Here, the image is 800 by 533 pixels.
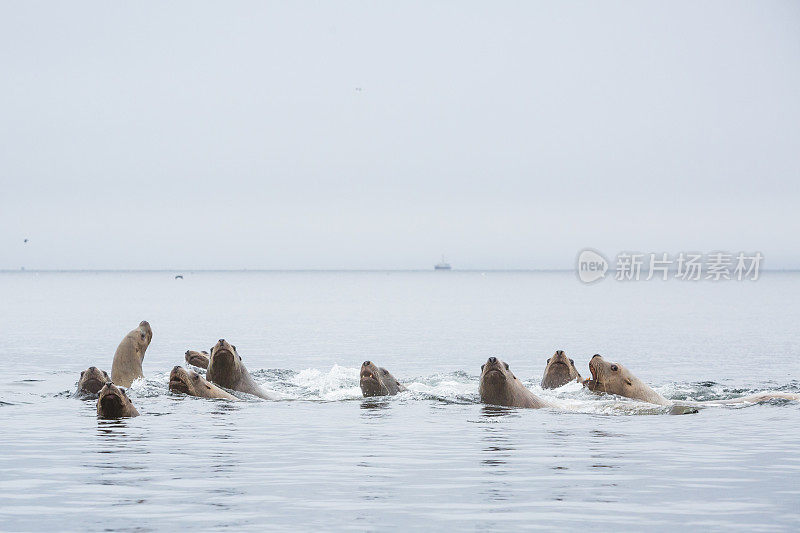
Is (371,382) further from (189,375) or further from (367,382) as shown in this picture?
(189,375)

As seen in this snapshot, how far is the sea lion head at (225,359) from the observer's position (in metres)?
24.0

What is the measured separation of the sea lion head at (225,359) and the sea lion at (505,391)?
208 inches

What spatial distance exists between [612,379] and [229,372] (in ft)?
25.4

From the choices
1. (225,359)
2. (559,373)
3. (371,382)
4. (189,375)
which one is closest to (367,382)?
(371,382)

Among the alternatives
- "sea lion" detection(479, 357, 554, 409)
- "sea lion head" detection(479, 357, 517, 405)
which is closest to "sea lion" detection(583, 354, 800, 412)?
"sea lion" detection(479, 357, 554, 409)

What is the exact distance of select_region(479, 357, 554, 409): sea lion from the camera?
858 inches

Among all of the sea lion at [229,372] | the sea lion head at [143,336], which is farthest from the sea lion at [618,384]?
the sea lion head at [143,336]

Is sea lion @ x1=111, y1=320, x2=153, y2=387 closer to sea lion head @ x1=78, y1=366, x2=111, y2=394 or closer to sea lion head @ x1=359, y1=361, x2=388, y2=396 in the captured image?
sea lion head @ x1=78, y1=366, x2=111, y2=394

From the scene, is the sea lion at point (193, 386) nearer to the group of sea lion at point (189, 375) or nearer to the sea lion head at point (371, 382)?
the group of sea lion at point (189, 375)

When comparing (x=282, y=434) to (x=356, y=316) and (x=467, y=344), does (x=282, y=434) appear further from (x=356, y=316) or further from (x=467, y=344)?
(x=356, y=316)

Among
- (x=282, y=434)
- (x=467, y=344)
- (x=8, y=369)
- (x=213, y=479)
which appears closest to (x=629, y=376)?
(x=282, y=434)

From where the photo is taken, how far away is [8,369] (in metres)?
34.5

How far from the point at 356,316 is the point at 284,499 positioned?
226 ft

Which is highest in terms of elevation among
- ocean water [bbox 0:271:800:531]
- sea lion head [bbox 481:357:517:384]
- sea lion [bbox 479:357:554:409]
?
sea lion head [bbox 481:357:517:384]
